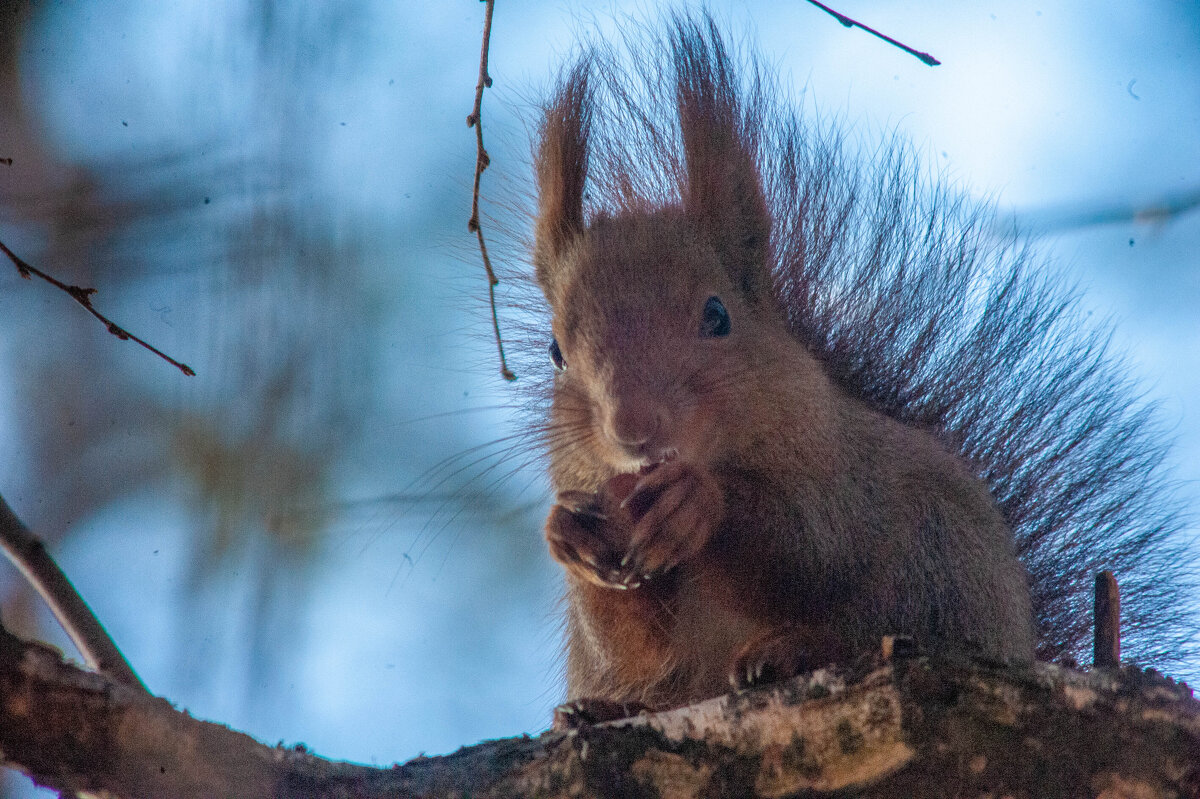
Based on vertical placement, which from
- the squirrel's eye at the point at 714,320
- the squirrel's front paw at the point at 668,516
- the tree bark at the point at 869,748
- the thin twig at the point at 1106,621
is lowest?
the tree bark at the point at 869,748

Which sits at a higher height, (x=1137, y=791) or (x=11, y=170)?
(x=11, y=170)

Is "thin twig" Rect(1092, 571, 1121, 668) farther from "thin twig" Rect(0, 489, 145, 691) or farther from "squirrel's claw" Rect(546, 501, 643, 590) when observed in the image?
"thin twig" Rect(0, 489, 145, 691)

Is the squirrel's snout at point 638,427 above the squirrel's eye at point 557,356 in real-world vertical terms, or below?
below

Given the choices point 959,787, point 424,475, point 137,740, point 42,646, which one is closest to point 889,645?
point 959,787

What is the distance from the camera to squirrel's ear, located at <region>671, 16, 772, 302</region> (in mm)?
2625

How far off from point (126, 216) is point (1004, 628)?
7.56 feet

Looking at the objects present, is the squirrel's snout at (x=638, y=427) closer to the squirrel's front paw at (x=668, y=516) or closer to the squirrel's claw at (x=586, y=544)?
the squirrel's front paw at (x=668, y=516)

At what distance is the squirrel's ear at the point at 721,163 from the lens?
2.62 meters

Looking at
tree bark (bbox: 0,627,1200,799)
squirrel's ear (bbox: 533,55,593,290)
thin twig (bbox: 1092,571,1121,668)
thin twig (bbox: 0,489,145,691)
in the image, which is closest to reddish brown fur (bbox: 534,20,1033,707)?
squirrel's ear (bbox: 533,55,593,290)

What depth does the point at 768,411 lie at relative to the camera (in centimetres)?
234

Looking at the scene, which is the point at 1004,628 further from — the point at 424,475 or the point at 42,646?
the point at 42,646

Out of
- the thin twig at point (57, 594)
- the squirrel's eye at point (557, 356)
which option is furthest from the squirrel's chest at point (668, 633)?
the thin twig at point (57, 594)

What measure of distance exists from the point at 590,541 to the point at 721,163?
1.06 m

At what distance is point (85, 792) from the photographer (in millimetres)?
1435
